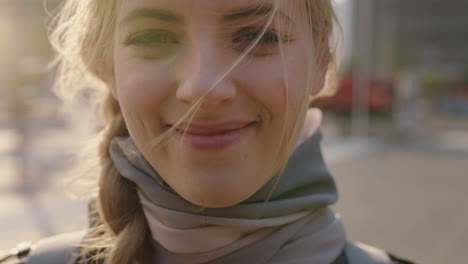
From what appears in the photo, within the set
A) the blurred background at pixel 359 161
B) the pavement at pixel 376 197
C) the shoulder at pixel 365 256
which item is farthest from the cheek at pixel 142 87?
the pavement at pixel 376 197

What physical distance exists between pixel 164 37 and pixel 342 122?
10.3 m

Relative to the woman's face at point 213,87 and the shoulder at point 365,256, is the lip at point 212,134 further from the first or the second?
the shoulder at point 365,256

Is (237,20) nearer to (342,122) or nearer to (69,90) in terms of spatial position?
(69,90)

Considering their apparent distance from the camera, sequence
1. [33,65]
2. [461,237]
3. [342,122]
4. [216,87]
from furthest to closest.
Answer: [342,122]
[33,65]
[461,237]
[216,87]

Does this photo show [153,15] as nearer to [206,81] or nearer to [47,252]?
[206,81]

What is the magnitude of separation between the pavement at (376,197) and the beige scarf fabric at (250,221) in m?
2.85

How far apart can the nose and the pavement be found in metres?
3.10

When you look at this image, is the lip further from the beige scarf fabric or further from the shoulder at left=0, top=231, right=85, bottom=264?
the shoulder at left=0, top=231, right=85, bottom=264

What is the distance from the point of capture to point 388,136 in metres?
8.83

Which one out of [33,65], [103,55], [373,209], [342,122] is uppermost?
[103,55]

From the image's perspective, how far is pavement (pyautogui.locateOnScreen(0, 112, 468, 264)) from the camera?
3.99m

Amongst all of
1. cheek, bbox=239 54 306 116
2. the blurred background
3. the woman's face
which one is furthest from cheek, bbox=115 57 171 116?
the blurred background

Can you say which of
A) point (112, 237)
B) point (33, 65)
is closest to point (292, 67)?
point (112, 237)

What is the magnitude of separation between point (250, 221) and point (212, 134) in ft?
0.69
